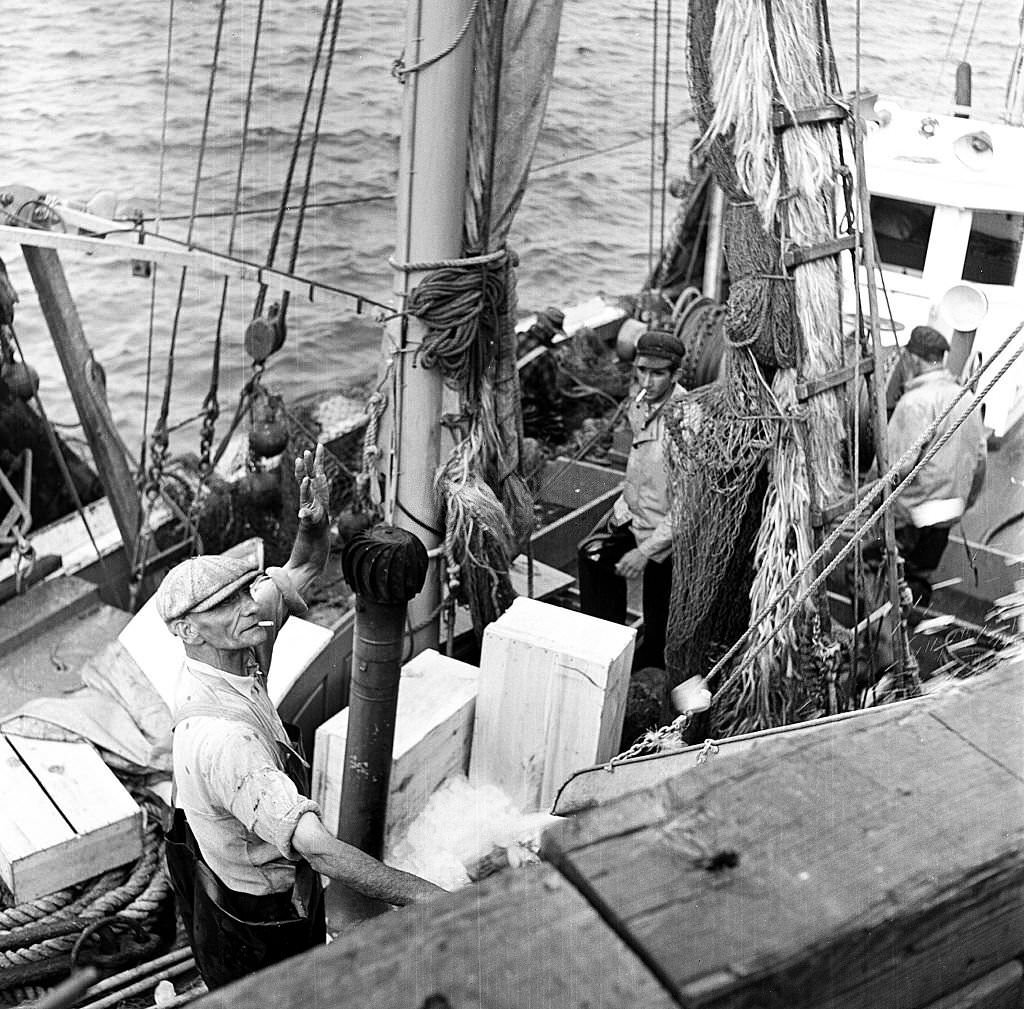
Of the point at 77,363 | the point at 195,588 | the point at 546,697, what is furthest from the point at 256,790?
the point at 77,363

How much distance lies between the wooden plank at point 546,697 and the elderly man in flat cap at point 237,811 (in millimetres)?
893

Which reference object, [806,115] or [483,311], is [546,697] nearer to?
[483,311]

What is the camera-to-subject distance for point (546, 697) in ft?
13.2

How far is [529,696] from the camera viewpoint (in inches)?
160

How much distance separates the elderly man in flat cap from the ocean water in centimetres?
993

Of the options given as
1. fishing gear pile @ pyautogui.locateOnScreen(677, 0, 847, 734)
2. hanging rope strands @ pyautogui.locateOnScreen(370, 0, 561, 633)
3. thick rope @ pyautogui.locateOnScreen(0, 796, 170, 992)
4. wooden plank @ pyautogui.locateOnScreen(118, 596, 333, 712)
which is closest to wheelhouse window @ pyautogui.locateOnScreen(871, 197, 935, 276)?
fishing gear pile @ pyautogui.locateOnScreen(677, 0, 847, 734)

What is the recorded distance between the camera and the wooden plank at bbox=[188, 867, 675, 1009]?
131cm

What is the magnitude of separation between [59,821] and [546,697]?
1.55m

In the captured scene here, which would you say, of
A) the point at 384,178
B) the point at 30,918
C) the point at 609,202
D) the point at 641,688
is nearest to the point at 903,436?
the point at 641,688

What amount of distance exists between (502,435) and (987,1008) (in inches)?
140

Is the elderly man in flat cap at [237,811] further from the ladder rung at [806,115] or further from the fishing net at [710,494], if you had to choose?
the ladder rung at [806,115]

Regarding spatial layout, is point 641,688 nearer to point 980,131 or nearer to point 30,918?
point 30,918

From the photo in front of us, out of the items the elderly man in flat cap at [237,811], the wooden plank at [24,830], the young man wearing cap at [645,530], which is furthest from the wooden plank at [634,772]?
the young man wearing cap at [645,530]

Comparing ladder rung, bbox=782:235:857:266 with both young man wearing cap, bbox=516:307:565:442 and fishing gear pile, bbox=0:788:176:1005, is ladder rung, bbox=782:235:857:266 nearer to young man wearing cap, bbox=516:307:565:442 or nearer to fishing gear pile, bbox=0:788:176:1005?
fishing gear pile, bbox=0:788:176:1005
